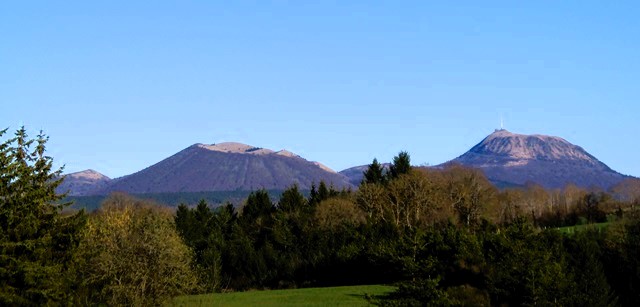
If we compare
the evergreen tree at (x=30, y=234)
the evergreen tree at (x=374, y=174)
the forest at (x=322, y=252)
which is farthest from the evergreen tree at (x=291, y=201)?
the evergreen tree at (x=30, y=234)

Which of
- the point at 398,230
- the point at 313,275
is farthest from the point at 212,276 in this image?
the point at 398,230

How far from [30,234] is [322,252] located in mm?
48466

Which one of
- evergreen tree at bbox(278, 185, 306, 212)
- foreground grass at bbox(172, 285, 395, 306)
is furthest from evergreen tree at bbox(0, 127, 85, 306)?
evergreen tree at bbox(278, 185, 306, 212)

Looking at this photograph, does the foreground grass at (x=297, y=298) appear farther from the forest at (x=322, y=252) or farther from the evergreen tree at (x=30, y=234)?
the evergreen tree at (x=30, y=234)

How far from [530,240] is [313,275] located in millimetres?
37964

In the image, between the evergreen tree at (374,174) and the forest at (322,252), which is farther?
the evergreen tree at (374,174)

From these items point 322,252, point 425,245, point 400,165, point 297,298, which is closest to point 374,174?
point 400,165

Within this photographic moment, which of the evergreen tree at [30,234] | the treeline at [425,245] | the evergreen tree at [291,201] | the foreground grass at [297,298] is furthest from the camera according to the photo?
the evergreen tree at [291,201]

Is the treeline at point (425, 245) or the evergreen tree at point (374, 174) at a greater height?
the evergreen tree at point (374, 174)

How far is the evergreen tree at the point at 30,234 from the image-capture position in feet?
101

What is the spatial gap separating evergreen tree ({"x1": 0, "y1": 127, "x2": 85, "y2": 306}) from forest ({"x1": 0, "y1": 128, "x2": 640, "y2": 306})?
58 mm

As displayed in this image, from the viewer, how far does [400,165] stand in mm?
111812

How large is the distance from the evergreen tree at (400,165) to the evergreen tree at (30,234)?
79.1 metres

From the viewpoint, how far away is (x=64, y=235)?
1367 inches
